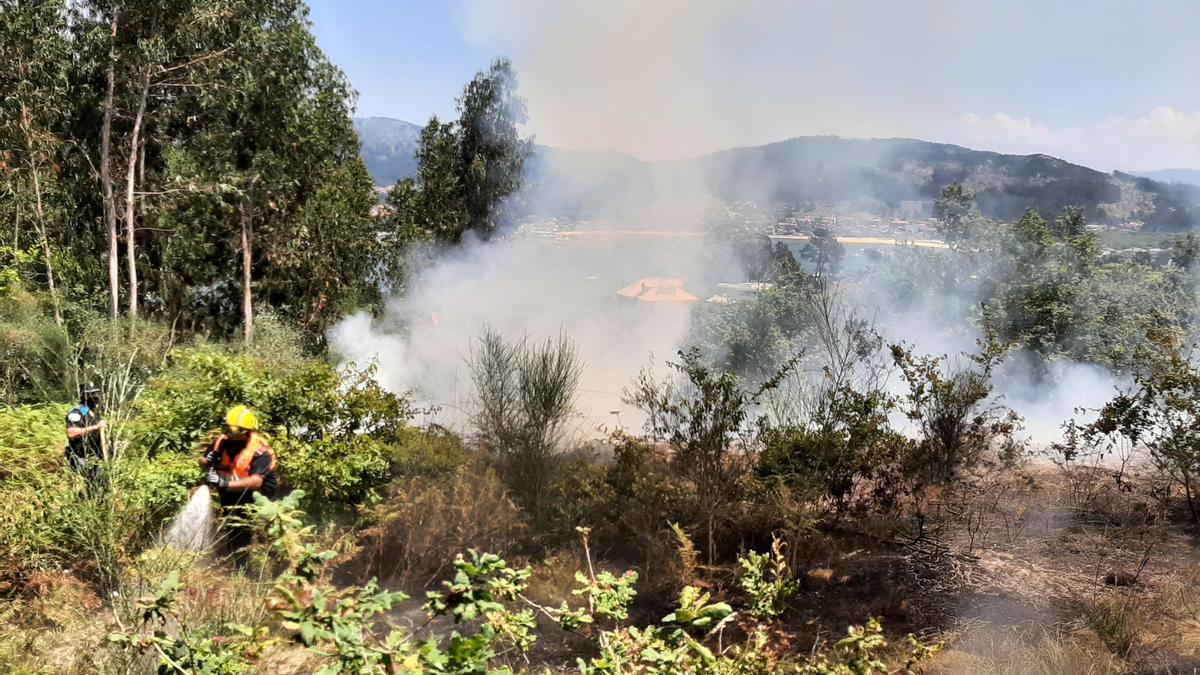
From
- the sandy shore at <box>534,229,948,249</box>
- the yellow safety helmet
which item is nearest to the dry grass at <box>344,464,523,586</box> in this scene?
the yellow safety helmet

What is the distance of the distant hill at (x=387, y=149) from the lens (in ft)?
61.9

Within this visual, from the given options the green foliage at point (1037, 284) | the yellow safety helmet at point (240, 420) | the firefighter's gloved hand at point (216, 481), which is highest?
the green foliage at point (1037, 284)

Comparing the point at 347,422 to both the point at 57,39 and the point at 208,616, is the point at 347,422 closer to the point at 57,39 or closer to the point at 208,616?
the point at 208,616

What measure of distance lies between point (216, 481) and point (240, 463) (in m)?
0.23

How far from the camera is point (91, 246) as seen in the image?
13516 millimetres

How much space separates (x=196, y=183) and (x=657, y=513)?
11.1 meters

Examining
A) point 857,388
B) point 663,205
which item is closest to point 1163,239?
point 663,205

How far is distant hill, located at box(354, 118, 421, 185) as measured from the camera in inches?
742

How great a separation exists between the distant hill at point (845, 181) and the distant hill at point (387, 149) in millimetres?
1179

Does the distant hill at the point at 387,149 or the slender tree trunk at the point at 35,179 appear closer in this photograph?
the slender tree trunk at the point at 35,179

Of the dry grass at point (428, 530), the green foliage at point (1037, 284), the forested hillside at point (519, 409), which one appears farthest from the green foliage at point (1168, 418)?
the green foliage at point (1037, 284)

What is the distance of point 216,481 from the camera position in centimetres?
462

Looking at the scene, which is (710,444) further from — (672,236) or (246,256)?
(672,236)

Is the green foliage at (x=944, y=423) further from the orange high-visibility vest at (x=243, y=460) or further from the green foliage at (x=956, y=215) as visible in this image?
the green foliage at (x=956, y=215)
